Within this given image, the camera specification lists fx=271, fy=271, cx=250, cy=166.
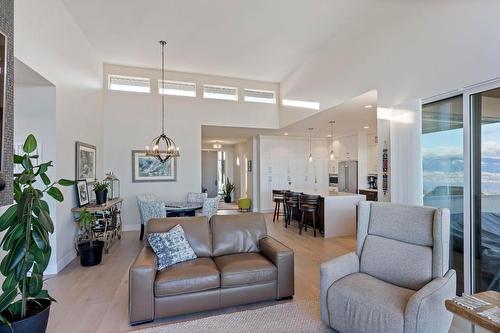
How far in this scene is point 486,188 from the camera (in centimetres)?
272

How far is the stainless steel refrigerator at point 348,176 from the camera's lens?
Result: 8.04m

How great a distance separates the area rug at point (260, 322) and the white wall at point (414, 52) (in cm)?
255

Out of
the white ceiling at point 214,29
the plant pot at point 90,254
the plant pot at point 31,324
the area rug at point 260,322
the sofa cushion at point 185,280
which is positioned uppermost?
the white ceiling at point 214,29

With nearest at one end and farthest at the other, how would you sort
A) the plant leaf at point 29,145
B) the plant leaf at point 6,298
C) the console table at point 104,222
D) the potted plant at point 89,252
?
the plant leaf at point 6,298 < the plant leaf at point 29,145 < the potted plant at point 89,252 < the console table at point 104,222

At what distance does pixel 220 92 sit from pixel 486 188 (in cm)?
590

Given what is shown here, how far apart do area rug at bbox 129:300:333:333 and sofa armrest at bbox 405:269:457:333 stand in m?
0.80

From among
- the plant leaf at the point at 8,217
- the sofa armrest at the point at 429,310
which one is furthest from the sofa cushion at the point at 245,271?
the plant leaf at the point at 8,217

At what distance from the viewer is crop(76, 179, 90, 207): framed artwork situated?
14.6 feet

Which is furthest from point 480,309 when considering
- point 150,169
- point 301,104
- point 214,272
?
point 150,169

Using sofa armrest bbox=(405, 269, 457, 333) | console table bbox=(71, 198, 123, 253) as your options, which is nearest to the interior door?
console table bbox=(71, 198, 123, 253)

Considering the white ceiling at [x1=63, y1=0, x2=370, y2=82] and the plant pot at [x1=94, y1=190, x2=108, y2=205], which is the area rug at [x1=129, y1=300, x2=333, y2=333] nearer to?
the plant pot at [x1=94, y1=190, x2=108, y2=205]

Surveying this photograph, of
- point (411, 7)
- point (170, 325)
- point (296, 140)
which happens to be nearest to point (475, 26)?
point (411, 7)

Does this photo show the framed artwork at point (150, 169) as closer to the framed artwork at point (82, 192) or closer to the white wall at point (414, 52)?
the framed artwork at point (82, 192)

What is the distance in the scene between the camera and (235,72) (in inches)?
267
